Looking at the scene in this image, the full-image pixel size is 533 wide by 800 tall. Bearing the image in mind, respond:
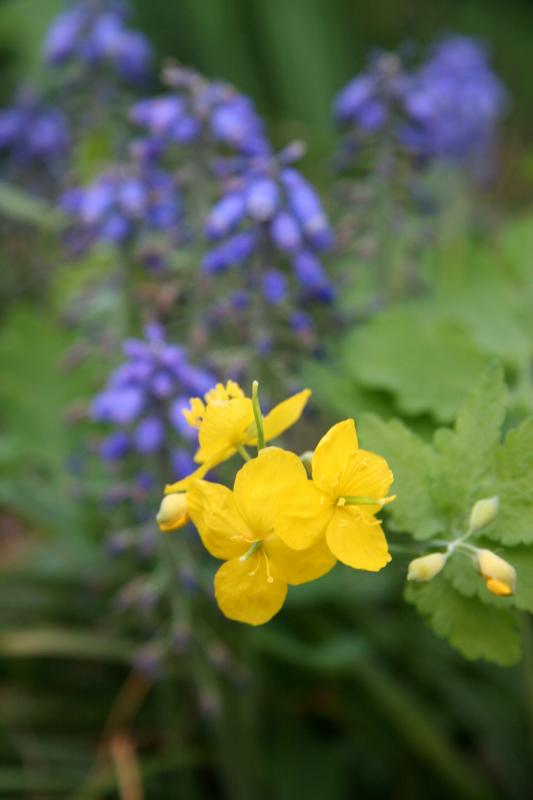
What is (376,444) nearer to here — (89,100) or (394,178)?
(394,178)

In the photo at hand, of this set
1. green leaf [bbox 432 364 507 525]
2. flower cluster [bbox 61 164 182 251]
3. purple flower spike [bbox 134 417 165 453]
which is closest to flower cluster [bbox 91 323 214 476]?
purple flower spike [bbox 134 417 165 453]

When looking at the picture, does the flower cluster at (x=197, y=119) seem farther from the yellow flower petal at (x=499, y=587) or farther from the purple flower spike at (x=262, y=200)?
the yellow flower petal at (x=499, y=587)

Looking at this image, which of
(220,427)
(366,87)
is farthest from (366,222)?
(220,427)

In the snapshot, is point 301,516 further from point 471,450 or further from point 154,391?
point 154,391

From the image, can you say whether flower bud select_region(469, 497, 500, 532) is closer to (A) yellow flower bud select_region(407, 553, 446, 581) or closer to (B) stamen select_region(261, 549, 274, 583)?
(A) yellow flower bud select_region(407, 553, 446, 581)

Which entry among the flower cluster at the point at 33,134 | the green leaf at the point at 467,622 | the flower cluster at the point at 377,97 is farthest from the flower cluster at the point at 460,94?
the green leaf at the point at 467,622

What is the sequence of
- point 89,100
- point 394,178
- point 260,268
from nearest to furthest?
point 260,268, point 394,178, point 89,100
